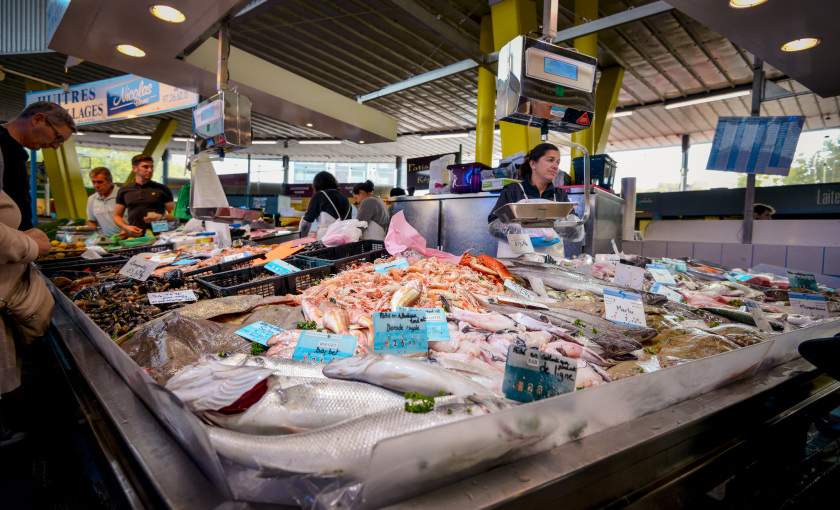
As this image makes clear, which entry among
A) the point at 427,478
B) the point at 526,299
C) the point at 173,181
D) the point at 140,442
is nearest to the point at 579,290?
the point at 526,299

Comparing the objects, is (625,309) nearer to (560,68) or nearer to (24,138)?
(560,68)

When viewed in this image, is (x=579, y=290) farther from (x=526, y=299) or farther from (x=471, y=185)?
(x=471, y=185)

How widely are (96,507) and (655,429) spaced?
1917 millimetres

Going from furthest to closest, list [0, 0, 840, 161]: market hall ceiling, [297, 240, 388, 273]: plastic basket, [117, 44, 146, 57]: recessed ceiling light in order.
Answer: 1. [0, 0, 840, 161]: market hall ceiling
2. [117, 44, 146, 57]: recessed ceiling light
3. [297, 240, 388, 273]: plastic basket

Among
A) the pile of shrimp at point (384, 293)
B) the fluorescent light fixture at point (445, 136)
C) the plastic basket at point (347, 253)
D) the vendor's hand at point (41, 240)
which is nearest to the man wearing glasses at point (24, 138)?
the vendor's hand at point (41, 240)

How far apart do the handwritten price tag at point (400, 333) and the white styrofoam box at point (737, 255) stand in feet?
23.3

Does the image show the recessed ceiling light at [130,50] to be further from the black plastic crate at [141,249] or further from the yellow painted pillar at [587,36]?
the yellow painted pillar at [587,36]

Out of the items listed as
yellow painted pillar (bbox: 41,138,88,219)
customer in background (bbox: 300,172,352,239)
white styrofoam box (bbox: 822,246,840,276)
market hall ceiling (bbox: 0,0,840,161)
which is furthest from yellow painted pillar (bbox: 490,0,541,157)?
yellow painted pillar (bbox: 41,138,88,219)

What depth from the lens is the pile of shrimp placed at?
1802 mm

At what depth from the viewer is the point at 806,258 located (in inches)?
223

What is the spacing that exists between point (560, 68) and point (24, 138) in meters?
3.74

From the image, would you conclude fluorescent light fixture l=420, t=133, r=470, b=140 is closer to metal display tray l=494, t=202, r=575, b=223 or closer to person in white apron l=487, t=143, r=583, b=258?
person in white apron l=487, t=143, r=583, b=258

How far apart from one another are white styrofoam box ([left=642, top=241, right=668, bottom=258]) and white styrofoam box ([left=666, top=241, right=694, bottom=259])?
9 cm

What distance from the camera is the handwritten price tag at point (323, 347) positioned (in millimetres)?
1409
